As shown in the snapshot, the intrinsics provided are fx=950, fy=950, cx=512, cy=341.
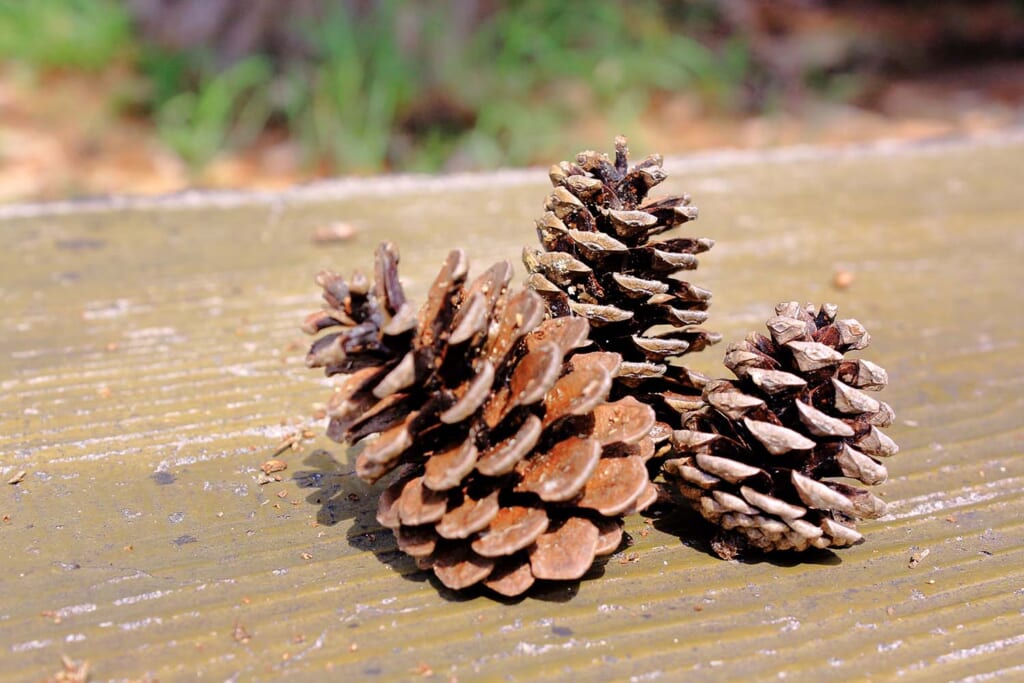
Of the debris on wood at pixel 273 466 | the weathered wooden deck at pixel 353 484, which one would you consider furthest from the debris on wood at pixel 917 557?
the debris on wood at pixel 273 466

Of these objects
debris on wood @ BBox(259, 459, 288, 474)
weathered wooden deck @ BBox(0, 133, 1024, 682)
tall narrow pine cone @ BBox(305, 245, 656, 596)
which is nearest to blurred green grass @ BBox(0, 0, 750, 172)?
weathered wooden deck @ BBox(0, 133, 1024, 682)

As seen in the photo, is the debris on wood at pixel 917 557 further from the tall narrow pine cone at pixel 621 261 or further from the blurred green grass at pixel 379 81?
the blurred green grass at pixel 379 81

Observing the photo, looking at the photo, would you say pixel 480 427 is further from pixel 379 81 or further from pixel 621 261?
pixel 379 81

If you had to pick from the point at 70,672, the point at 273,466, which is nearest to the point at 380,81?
the point at 273,466

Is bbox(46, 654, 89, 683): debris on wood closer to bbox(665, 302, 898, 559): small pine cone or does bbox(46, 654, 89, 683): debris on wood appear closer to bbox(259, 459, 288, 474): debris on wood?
bbox(259, 459, 288, 474): debris on wood

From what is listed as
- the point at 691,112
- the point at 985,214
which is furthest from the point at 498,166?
the point at 985,214
